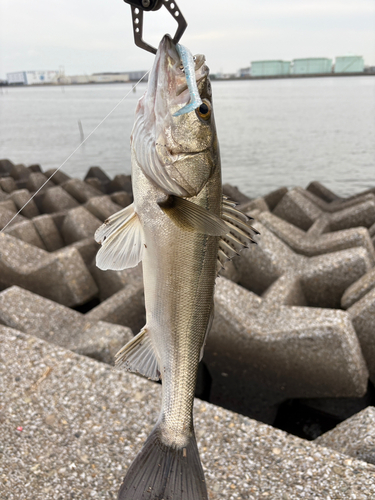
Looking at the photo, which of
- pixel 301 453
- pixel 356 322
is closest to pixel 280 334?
pixel 356 322

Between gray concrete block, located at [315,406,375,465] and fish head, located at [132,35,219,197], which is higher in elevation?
fish head, located at [132,35,219,197]

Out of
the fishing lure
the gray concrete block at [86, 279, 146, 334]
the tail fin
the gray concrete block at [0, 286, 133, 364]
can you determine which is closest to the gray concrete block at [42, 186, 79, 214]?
the gray concrete block at [86, 279, 146, 334]

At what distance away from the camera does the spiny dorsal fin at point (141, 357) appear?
6.12 feet

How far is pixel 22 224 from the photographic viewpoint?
21.5ft

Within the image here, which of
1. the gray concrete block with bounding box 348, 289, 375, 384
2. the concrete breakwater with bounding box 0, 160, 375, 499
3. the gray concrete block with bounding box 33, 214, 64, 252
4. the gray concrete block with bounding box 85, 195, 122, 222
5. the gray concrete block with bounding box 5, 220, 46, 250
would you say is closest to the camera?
the concrete breakwater with bounding box 0, 160, 375, 499

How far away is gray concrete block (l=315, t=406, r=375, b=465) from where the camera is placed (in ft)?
8.77

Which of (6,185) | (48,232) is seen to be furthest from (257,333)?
(6,185)

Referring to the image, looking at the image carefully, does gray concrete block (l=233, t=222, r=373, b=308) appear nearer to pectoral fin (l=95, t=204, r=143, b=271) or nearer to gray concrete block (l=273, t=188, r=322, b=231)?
pectoral fin (l=95, t=204, r=143, b=271)

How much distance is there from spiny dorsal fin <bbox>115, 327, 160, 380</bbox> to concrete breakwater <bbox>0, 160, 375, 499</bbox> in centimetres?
107

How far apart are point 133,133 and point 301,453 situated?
2.19 meters

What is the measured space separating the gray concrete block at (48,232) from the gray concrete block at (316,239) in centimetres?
339

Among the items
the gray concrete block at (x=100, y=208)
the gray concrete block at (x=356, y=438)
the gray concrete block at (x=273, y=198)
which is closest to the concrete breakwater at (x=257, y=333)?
the gray concrete block at (x=356, y=438)

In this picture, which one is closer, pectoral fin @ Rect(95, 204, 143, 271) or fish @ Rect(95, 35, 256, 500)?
fish @ Rect(95, 35, 256, 500)

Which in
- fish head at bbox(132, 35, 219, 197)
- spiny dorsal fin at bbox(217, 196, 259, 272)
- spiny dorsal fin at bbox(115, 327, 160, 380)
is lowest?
spiny dorsal fin at bbox(115, 327, 160, 380)
